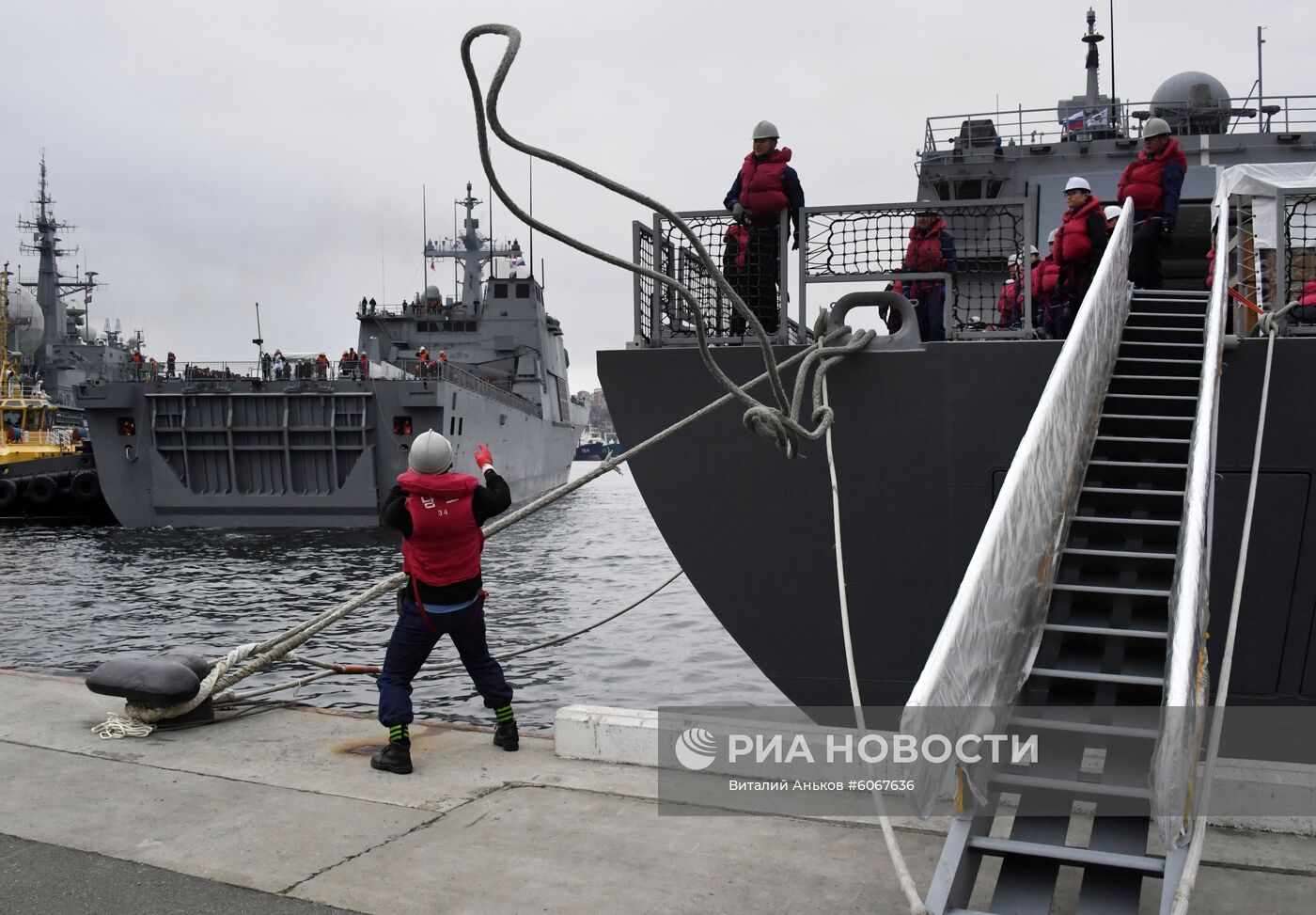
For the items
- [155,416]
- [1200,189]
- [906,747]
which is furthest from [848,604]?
[155,416]

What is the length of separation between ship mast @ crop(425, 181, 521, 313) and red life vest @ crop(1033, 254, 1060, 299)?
40730 millimetres

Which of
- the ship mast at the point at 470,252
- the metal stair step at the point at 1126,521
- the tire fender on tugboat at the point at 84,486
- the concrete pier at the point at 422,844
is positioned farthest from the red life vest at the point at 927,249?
the ship mast at the point at 470,252

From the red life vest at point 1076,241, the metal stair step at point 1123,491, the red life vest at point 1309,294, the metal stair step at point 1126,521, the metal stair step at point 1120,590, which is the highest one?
the red life vest at point 1076,241

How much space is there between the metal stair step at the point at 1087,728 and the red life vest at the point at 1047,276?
440 centimetres

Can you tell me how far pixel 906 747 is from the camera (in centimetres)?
376

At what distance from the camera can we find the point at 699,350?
6.43m

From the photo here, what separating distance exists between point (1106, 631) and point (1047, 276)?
13.5 ft

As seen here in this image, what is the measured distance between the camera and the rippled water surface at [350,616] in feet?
38.0

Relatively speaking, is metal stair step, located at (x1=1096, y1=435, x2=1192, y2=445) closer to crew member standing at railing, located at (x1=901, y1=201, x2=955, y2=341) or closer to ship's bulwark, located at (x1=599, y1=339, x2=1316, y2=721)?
ship's bulwark, located at (x1=599, y1=339, x2=1316, y2=721)

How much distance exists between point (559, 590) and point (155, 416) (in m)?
15.9

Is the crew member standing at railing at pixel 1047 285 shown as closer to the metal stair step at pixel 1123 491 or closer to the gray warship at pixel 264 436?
the metal stair step at pixel 1123 491

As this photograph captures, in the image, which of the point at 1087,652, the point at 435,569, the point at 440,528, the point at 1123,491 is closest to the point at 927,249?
the point at 1123,491

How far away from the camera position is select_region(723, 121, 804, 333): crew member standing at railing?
7570 millimetres

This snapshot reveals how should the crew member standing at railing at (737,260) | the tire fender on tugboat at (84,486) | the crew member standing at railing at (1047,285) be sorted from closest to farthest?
the crew member standing at railing at (737,260) → the crew member standing at railing at (1047,285) → the tire fender on tugboat at (84,486)
